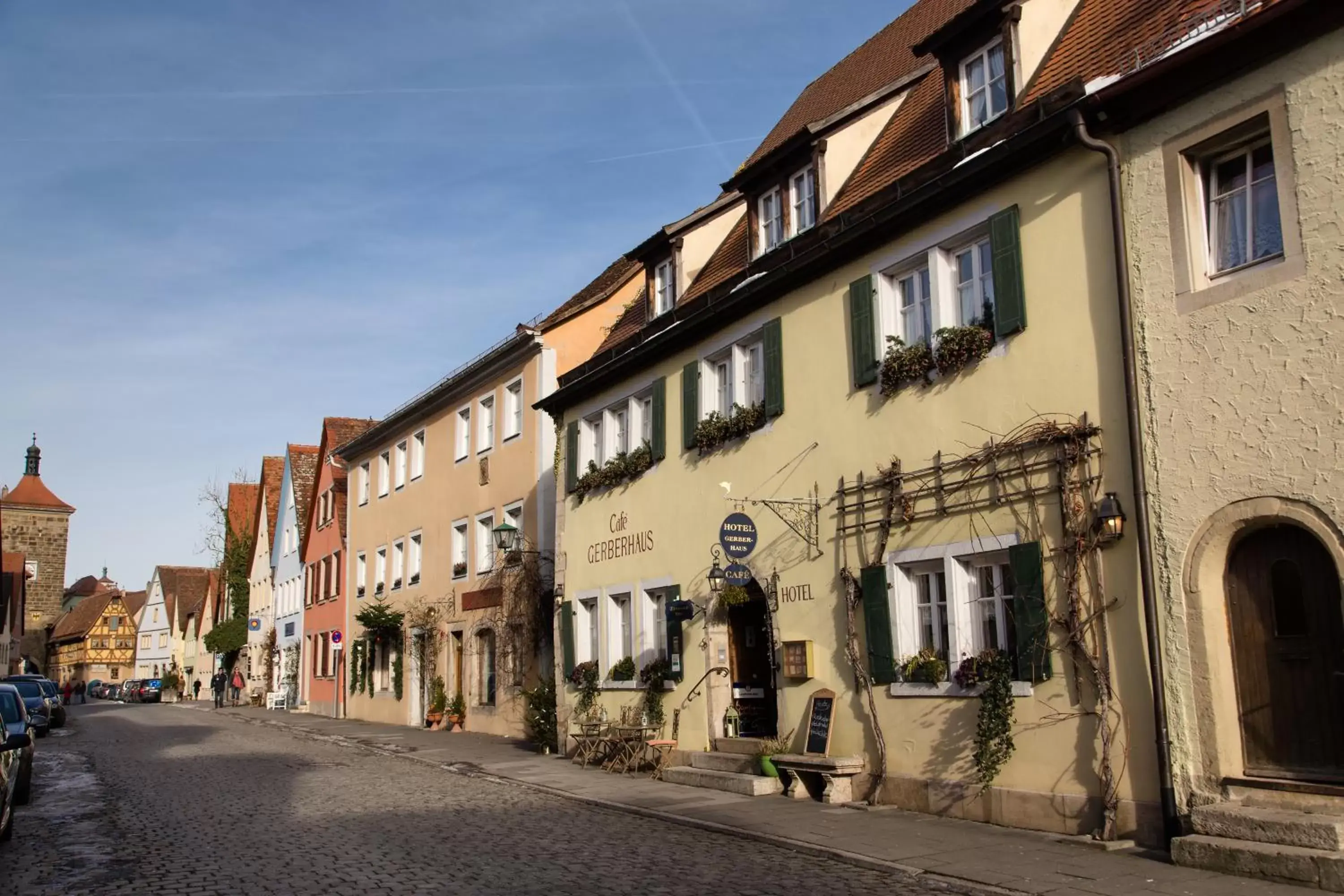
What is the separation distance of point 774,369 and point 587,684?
714cm

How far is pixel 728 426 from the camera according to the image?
56.2 ft

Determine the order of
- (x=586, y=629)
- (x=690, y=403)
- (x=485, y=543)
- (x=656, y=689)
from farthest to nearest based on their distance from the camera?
1. (x=485, y=543)
2. (x=586, y=629)
3. (x=656, y=689)
4. (x=690, y=403)

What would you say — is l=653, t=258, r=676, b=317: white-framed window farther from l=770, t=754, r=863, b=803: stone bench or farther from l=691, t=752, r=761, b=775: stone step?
l=770, t=754, r=863, b=803: stone bench

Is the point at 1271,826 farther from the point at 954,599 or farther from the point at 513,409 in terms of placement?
the point at 513,409

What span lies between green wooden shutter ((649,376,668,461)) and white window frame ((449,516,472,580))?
34.9 feet

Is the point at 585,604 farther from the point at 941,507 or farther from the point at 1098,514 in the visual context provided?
the point at 1098,514

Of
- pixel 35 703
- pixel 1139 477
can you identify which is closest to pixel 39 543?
pixel 35 703

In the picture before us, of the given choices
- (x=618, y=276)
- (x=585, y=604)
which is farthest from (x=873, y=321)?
(x=618, y=276)

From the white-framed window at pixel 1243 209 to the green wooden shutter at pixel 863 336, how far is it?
→ 425 cm

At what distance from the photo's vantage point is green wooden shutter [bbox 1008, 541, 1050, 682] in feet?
37.9

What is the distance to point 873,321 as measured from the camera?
46.7ft

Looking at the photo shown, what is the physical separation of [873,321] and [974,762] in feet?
16.3

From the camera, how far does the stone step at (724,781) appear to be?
49.3ft

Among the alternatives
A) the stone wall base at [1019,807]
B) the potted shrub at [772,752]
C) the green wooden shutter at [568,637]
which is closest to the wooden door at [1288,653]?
the stone wall base at [1019,807]
